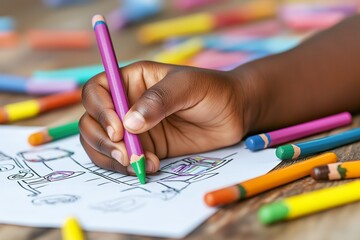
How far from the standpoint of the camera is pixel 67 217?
58cm

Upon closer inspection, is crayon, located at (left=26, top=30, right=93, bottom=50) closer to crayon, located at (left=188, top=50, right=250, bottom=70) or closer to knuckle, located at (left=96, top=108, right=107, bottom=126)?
crayon, located at (left=188, top=50, right=250, bottom=70)

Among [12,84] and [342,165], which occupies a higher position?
[12,84]

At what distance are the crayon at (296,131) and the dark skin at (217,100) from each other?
0.08 feet

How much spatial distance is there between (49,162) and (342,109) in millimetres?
332

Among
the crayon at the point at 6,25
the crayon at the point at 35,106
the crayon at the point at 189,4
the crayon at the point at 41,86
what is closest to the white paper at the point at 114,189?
the crayon at the point at 35,106

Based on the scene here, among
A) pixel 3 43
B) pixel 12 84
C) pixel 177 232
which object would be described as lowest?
pixel 177 232

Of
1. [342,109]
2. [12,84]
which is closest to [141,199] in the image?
[342,109]

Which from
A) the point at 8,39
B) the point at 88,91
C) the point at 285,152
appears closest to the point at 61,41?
the point at 8,39

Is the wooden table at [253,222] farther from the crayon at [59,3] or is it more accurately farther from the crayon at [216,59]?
the crayon at [59,3]

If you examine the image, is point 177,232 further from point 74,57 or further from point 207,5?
point 207,5

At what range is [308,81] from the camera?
0.82 meters

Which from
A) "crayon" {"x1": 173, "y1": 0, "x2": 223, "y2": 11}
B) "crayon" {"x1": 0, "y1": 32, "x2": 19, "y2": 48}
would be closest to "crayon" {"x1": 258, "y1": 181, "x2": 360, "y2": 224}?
"crayon" {"x1": 0, "y1": 32, "x2": 19, "y2": 48}

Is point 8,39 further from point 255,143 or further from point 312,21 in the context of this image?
point 255,143

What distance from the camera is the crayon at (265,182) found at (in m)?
0.57
